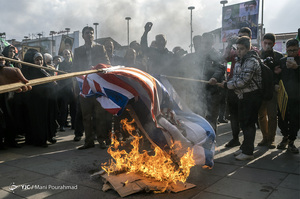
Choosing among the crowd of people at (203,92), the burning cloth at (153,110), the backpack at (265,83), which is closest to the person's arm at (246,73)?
the crowd of people at (203,92)

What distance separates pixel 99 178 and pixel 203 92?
10.7 feet

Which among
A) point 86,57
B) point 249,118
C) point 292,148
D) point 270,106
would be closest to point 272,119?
point 270,106

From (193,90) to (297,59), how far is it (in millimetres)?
2205

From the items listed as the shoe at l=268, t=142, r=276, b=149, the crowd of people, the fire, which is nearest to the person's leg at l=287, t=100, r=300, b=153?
the crowd of people

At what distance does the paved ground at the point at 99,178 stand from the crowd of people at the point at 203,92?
413 millimetres

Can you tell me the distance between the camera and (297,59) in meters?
5.36

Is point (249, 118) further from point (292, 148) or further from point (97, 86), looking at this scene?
point (97, 86)

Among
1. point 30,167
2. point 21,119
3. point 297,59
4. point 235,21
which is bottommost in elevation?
point 30,167

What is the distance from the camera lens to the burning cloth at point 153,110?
3484mm

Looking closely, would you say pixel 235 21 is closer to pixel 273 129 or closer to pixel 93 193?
pixel 273 129

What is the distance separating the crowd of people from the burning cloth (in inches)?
46.9

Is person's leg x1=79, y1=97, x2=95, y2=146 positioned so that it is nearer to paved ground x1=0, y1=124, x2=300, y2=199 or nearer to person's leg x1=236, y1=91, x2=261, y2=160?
paved ground x1=0, y1=124, x2=300, y2=199

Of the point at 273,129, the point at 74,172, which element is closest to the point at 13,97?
the point at 74,172

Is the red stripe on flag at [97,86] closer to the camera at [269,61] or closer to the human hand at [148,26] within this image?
the human hand at [148,26]
